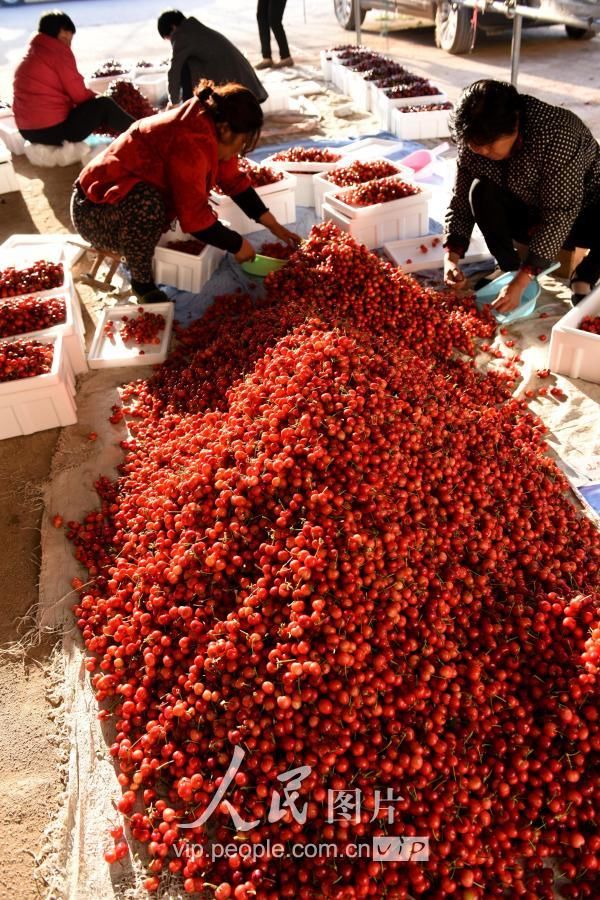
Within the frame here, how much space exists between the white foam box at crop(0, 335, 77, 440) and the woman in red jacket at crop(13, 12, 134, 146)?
3337 millimetres

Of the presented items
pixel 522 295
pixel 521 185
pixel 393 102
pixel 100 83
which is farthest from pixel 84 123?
pixel 522 295

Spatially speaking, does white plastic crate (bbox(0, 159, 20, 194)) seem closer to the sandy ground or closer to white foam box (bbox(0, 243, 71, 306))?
the sandy ground

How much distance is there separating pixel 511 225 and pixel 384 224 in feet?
2.50

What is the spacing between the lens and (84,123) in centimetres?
539

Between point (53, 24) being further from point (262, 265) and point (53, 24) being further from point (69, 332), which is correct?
point (69, 332)

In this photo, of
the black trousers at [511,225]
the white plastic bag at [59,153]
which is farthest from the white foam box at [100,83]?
the black trousers at [511,225]

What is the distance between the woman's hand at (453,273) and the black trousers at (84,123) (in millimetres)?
3425

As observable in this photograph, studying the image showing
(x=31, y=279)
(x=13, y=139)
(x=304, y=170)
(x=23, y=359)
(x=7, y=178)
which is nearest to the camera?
(x=23, y=359)

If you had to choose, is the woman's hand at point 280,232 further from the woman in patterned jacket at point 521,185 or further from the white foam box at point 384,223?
the woman in patterned jacket at point 521,185

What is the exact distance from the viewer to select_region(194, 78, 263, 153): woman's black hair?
2.94 meters

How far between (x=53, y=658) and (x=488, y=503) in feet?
4.69

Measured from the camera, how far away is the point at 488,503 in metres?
2.03

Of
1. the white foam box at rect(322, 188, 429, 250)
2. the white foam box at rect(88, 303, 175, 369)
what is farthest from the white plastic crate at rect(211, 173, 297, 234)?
the white foam box at rect(88, 303, 175, 369)

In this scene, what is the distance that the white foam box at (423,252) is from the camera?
379 cm
